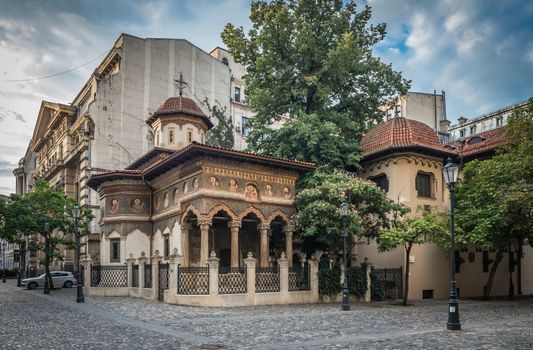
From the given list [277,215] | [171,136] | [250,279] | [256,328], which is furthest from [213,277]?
[171,136]

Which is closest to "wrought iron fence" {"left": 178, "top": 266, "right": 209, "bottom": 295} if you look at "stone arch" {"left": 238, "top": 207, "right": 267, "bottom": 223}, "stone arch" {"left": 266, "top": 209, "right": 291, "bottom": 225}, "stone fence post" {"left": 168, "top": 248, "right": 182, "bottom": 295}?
"stone fence post" {"left": 168, "top": 248, "right": 182, "bottom": 295}

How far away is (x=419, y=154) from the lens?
27.4m

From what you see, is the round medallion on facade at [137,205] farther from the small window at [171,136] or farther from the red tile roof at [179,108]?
the red tile roof at [179,108]

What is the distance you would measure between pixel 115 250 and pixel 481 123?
42.9 m

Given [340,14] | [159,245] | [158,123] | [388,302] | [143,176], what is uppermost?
[340,14]

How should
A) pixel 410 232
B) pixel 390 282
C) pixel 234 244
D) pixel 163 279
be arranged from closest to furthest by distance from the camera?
1. pixel 410 232
2. pixel 163 279
3. pixel 234 244
4. pixel 390 282

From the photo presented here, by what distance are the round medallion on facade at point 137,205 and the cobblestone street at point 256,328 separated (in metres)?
9.58

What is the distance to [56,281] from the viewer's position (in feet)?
119

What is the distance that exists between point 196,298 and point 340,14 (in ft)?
66.5

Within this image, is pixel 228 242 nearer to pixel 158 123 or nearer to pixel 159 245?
pixel 159 245

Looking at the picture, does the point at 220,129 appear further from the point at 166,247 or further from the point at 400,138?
the point at 400,138

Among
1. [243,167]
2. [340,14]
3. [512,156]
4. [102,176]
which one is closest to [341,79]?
[340,14]

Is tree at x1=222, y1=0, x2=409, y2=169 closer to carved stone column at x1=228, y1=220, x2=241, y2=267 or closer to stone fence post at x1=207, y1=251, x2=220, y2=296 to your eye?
carved stone column at x1=228, y1=220, x2=241, y2=267

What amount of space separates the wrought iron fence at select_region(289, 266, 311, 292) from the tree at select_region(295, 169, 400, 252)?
172cm
